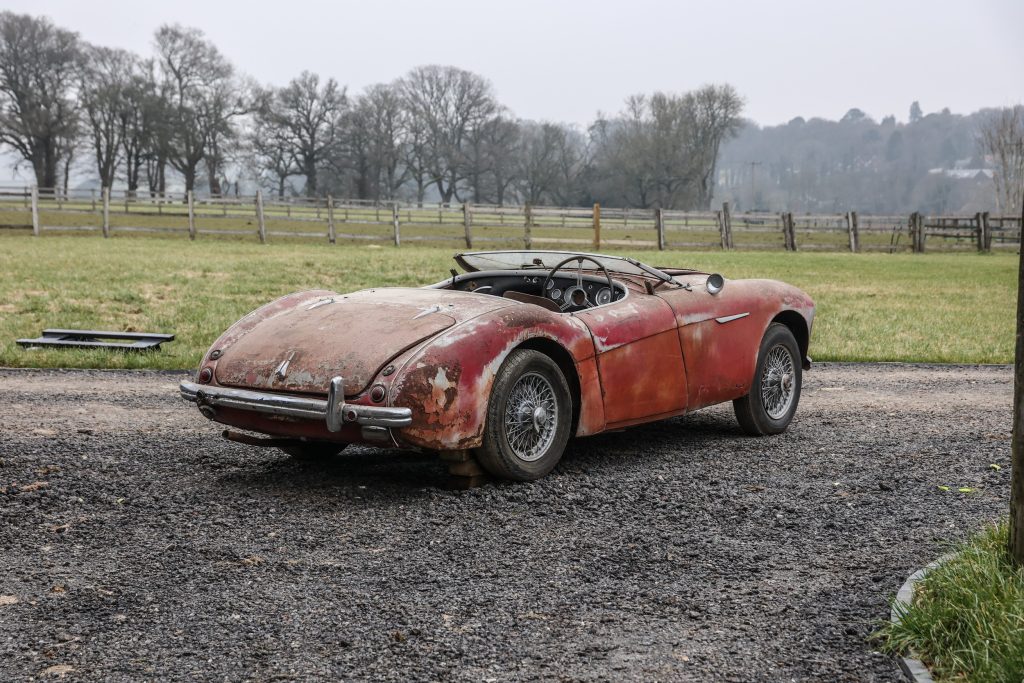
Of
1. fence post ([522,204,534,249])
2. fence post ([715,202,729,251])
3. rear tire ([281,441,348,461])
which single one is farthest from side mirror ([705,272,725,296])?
fence post ([715,202,729,251])

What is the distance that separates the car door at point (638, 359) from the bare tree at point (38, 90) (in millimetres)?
55756

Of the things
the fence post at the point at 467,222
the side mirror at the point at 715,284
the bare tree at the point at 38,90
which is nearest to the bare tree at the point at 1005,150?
the fence post at the point at 467,222

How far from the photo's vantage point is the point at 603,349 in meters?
5.56

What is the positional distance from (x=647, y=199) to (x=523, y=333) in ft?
255

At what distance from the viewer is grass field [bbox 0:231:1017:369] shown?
38.0ft

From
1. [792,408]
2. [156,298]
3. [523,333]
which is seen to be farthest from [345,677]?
[156,298]

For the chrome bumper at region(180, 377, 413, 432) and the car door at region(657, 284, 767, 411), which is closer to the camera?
the chrome bumper at region(180, 377, 413, 432)

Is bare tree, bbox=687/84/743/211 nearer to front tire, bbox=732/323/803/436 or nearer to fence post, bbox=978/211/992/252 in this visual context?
fence post, bbox=978/211/992/252

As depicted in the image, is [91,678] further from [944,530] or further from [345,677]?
[944,530]

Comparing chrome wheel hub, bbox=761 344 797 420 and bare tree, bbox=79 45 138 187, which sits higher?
bare tree, bbox=79 45 138 187

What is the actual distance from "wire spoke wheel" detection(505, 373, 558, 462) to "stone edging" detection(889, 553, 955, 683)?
1.96 meters

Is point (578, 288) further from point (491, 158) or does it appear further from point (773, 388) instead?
point (491, 158)

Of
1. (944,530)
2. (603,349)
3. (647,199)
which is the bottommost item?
(944,530)

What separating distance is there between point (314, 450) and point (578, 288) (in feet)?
5.81
